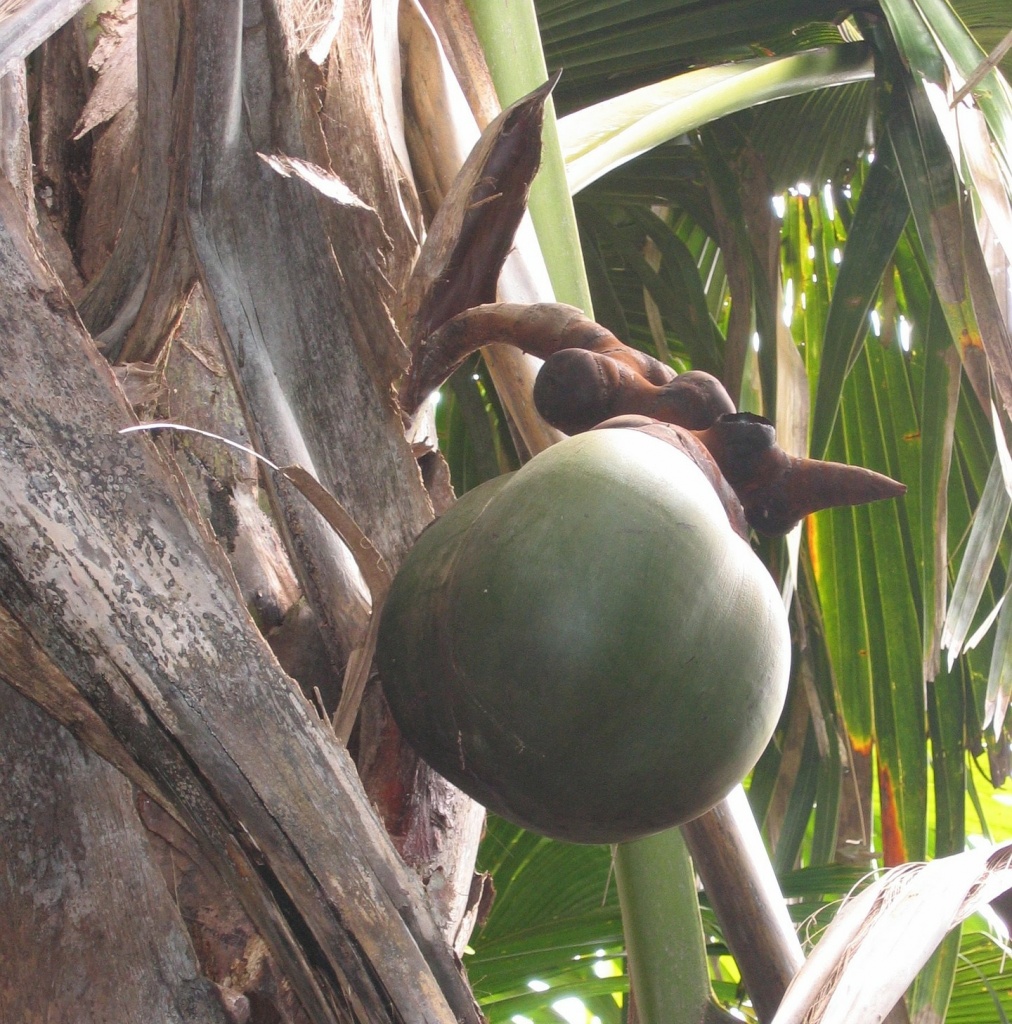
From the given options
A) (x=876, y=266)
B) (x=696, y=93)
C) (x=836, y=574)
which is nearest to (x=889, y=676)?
(x=836, y=574)

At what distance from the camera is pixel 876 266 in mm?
1209

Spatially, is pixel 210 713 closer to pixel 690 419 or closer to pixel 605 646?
pixel 605 646

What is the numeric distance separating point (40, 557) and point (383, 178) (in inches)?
15.5

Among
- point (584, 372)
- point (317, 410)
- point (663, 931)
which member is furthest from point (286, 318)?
point (663, 931)

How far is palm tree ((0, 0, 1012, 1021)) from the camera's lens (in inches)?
18.2

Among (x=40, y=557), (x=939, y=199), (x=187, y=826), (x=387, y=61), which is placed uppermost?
(x=387, y=61)

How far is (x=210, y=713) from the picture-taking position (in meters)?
0.46

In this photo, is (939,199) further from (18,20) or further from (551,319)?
(18,20)

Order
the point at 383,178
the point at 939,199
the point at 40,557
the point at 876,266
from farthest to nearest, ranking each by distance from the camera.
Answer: the point at 876,266
the point at 939,199
the point at 383,178
the point at 40,557

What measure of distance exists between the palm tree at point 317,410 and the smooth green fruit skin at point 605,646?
69 millimetres

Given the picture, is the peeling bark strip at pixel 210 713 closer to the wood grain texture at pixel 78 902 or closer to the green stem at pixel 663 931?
the wood grain texture at pixel 78 902

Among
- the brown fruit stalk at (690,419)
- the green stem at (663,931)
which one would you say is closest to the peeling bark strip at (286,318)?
the brown fruit stalk at (690,419)

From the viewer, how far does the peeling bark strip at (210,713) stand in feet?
1.49

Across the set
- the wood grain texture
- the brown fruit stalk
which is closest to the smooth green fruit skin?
the brown fruit stalk
